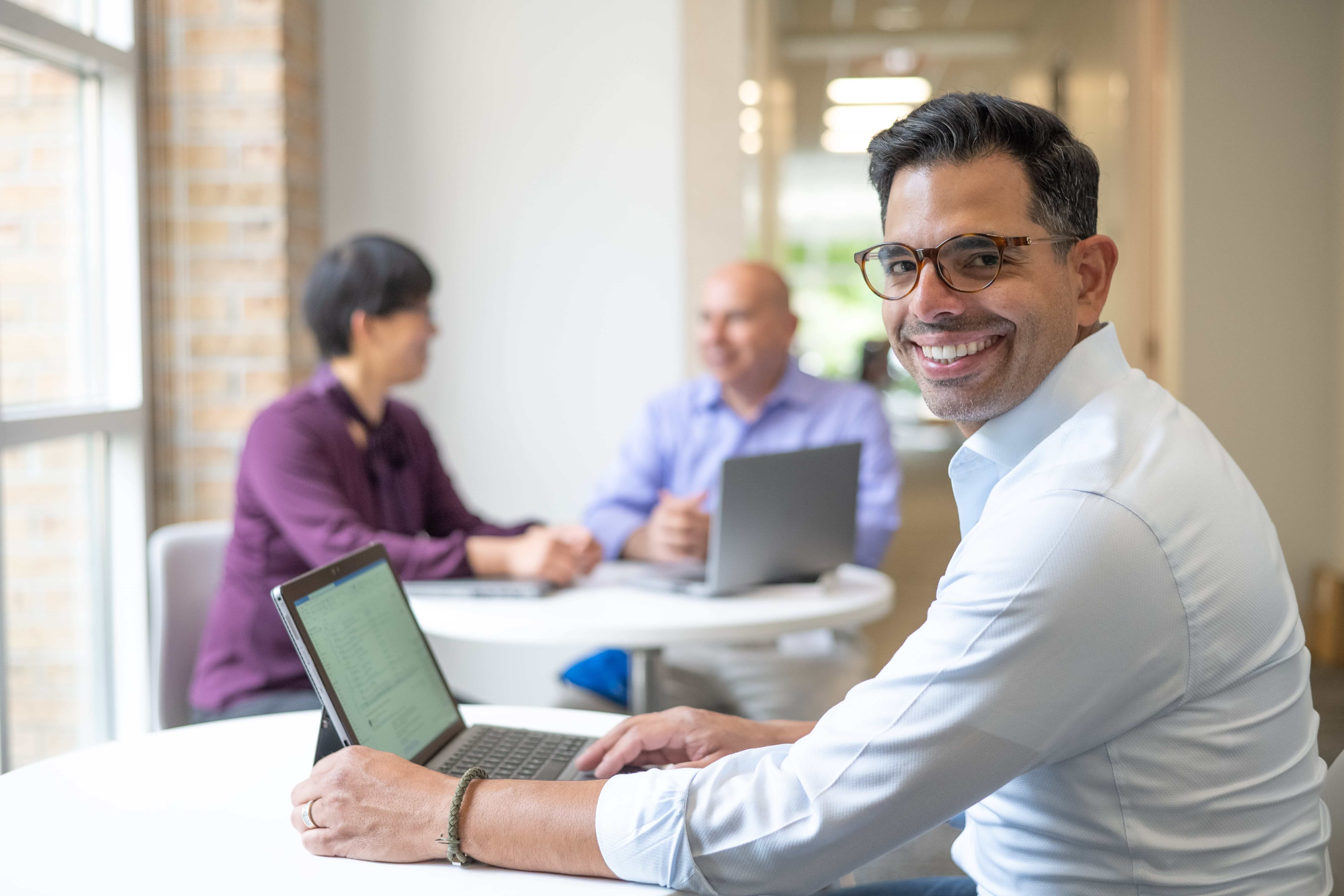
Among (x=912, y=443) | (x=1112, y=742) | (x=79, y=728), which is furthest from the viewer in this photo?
(x=912, y=443)

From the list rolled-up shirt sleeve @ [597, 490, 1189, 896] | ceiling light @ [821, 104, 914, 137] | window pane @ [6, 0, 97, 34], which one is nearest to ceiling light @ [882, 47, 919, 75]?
ceiling light @ [821, 104, 914, 137]

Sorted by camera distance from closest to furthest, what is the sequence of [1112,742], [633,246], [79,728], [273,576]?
1. [1112,742]
2. [273,576]
3. [79,728]
4. [633,246]

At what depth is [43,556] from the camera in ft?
9.56

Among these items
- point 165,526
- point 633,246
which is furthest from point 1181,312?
point 165,526

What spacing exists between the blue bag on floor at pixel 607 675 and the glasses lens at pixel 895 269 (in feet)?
5.38

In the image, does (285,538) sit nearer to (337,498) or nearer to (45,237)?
(337,498)

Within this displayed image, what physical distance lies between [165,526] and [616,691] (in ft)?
5.08

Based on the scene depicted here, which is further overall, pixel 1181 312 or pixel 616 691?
pixel 1181 312

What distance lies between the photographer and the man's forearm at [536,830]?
1.08 meters

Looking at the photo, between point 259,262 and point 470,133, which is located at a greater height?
point 470,133

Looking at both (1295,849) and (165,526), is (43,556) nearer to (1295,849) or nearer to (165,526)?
(165,526)

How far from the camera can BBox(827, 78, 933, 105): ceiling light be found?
1138 cm

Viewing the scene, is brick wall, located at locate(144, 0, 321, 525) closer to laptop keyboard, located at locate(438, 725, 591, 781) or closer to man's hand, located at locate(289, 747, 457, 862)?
laptop keyboard, located at locate(438, 725, 591, 781)

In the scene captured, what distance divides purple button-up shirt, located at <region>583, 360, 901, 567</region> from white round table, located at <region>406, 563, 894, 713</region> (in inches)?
18.8
